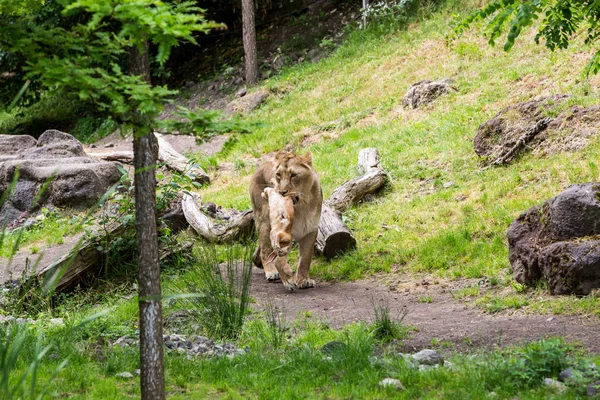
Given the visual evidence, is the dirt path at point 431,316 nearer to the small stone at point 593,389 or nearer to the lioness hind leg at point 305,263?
the lioness hind leg at point 305,263

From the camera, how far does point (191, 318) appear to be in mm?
8594

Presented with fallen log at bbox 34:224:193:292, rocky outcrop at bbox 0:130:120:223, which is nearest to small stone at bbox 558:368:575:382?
fallen log at bbox 34:224:193:292

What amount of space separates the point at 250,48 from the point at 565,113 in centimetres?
1493

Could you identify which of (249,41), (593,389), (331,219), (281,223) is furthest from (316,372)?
(249,41)

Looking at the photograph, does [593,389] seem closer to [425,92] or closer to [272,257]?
[272,257]

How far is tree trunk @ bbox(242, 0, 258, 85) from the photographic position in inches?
1037

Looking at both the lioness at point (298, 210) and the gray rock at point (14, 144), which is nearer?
the lioness at point (298, 210)

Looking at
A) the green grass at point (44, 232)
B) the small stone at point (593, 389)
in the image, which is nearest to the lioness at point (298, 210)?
the green grass at point (44, 232)

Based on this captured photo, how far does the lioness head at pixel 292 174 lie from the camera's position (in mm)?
10727

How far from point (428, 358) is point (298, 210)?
15.3ft

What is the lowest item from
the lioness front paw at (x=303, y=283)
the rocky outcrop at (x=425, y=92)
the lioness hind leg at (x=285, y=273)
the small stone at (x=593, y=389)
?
the lioness front paw at (x=303, y=283)

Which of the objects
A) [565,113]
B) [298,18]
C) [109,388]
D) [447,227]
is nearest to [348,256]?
[447,227]

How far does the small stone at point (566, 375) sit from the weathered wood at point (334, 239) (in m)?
6.54

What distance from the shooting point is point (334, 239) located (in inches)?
475
